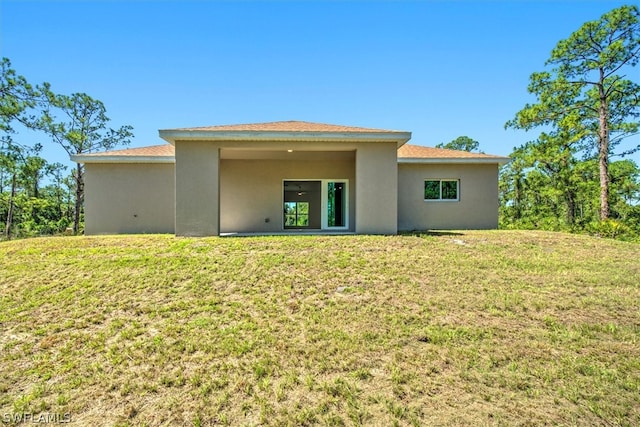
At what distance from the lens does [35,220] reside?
31.2 meters

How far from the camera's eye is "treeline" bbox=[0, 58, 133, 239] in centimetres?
1898

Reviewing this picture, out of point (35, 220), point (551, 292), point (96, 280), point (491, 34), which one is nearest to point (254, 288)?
point (96, 280)

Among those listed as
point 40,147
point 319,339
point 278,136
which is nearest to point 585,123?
point 278,136

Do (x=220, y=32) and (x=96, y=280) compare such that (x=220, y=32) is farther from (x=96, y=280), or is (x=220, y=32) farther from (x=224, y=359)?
(x=224, y=359)

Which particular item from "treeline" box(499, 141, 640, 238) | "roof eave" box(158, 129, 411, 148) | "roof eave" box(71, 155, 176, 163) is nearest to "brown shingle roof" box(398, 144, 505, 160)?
"roof eave" box(158, 129, 411, 148)

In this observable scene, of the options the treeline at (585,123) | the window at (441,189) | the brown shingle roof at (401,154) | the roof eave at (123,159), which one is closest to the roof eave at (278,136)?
the roof eave at (123,159)

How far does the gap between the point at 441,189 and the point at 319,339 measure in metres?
11.3

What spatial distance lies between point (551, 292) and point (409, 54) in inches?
399

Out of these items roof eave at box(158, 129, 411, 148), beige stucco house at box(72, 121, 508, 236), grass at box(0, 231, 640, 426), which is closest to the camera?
grass at box(0, 231, 640, 426)

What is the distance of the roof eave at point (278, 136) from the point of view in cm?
966

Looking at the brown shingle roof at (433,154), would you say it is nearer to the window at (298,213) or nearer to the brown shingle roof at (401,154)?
the brown shingle roof at (401,154)

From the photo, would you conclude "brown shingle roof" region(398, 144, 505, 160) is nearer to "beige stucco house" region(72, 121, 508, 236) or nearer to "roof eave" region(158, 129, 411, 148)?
"beige stucco house" region(72, 121, 508, 236)

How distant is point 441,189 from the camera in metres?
13.8

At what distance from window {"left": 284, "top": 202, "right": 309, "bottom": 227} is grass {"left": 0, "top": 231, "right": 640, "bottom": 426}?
316 inches
